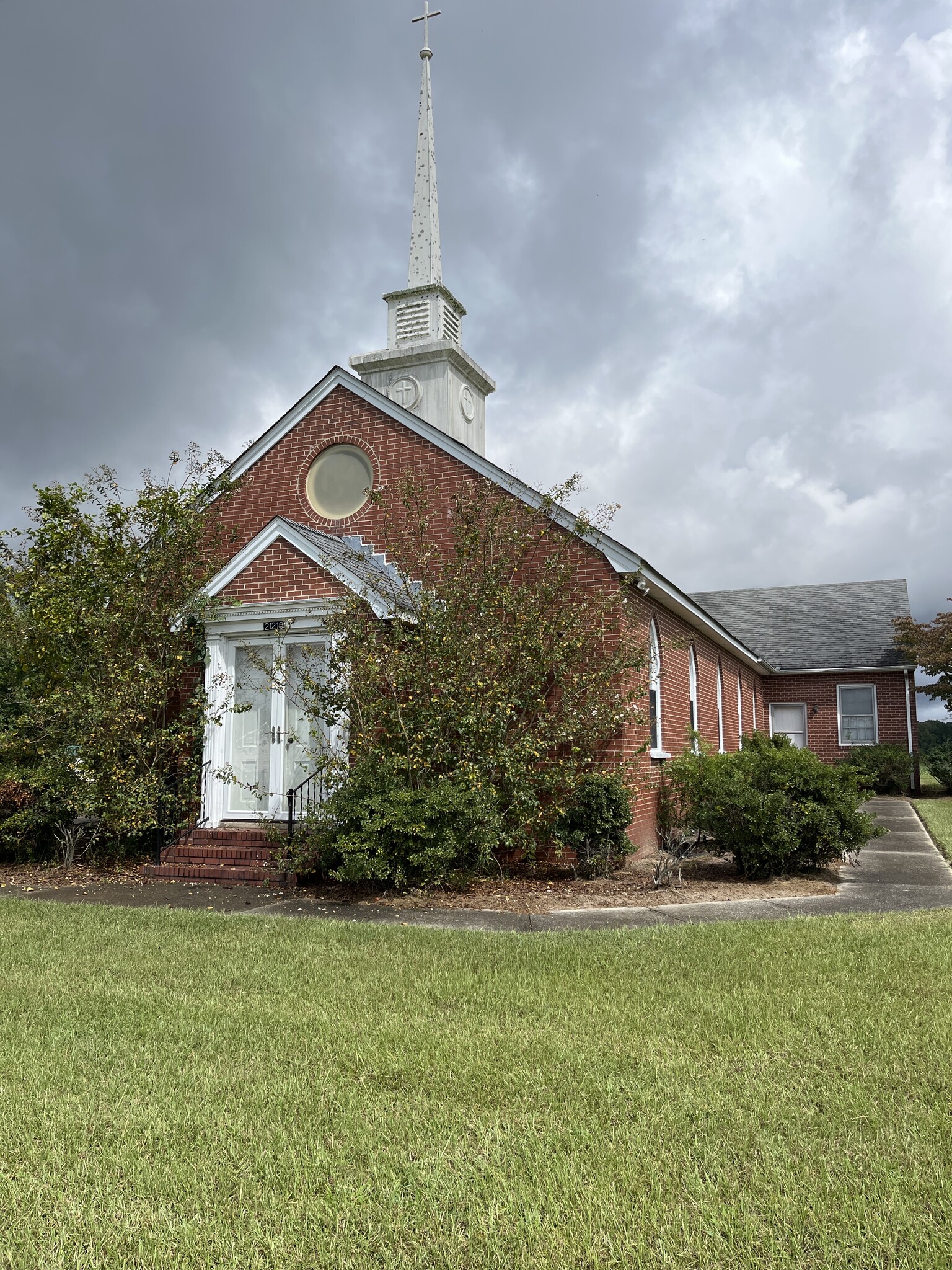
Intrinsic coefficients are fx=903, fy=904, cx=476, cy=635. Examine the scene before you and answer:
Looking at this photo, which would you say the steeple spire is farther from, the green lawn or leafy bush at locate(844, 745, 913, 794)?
leafy bush at locate(844, 745, 913, 794)

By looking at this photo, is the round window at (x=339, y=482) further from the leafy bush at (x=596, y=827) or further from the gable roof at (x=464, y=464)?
the leafy bush at (x=596, y=827)

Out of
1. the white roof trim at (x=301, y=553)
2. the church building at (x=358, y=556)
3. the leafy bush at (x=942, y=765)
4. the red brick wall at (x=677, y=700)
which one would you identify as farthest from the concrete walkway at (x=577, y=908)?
the leafy bush at (x=942, y=765)

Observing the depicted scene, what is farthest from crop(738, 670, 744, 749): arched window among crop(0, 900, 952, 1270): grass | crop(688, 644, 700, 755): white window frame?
crop(0, 900, 952, 1270): grass

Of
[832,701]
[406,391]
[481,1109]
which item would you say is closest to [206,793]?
[481,1109]

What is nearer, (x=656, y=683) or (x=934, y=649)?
(x=656, y=683)

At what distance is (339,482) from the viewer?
14008mm

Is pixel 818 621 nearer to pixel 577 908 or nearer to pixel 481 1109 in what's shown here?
pixel 577 908

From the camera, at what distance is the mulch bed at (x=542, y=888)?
29.6ft

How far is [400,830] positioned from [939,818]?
12761mm

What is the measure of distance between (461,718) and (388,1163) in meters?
6.53

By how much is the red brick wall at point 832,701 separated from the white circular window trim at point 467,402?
13.6m

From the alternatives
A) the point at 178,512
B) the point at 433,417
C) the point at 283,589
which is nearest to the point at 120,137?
the point at 178,512

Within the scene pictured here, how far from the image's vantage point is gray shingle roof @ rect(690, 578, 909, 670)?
26.5 meters

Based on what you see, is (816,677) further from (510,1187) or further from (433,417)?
(510,1187)
